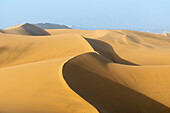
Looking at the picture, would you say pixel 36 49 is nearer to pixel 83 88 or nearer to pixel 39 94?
pixel 83 88

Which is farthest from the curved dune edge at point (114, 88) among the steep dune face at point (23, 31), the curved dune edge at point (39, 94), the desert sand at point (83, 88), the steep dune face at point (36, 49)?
the steep dune face at point (23, 31)

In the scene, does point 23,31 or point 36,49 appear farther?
point 23,31

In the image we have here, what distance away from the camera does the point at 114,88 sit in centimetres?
496

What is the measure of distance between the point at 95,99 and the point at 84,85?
1.61 feet

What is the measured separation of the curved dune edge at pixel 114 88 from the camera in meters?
4.29

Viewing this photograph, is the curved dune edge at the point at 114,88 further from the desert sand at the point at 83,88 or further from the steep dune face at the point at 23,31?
the steep dune face at the point at 23,31

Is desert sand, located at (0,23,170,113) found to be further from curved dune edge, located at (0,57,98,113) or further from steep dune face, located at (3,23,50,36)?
steep dune face, located at (3,23,50,36)

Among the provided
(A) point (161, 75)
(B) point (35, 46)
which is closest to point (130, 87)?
(A) point (161, 75)

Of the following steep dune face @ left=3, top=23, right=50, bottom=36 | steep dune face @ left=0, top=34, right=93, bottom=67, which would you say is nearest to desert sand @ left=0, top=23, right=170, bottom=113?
steep dune face @ left=0, top=34, right=93, bottom=67

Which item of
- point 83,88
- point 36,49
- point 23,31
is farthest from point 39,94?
point 23,31

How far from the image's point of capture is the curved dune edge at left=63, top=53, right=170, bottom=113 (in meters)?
4.29

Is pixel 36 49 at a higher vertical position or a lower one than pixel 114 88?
lower

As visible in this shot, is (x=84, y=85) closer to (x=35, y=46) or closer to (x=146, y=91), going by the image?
(x=146, y=91)

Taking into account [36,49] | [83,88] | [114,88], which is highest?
[83,88]
